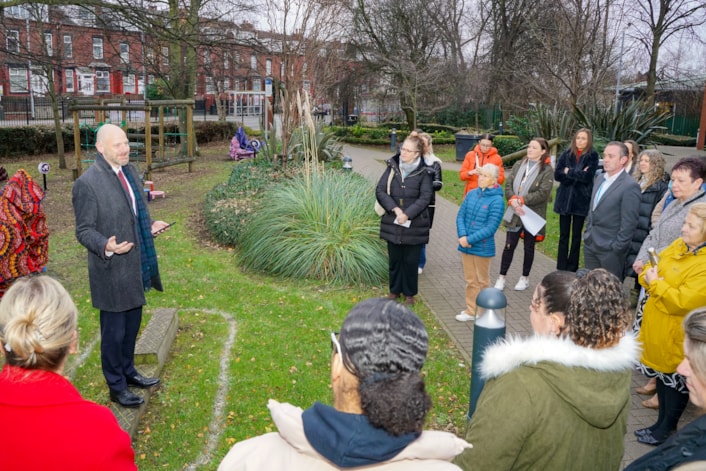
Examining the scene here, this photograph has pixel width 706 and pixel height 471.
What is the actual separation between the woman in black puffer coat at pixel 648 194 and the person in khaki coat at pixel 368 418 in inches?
216

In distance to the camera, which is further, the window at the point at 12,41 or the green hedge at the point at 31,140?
the green hedge at the point at 31,140

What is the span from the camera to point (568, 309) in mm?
2314

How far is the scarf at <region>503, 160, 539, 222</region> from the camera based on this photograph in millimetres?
7250

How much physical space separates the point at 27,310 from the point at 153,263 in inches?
94.6

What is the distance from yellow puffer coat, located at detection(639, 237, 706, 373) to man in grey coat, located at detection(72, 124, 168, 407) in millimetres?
3634

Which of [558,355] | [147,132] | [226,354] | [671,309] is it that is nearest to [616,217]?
[671,309]

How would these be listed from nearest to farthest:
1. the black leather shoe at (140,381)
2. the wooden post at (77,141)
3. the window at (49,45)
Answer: the black leather shoe at (140,381)
the wooden post at (77,141)
the window at (49,45)

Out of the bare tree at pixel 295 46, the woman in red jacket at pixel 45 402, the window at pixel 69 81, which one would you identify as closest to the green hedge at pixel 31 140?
the bare tree at pixel 295 46

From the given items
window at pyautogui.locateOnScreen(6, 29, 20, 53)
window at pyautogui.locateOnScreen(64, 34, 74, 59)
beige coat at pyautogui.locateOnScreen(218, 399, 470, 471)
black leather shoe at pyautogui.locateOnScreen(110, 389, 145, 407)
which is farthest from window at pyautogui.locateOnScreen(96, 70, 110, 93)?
beige coat at pyautogui.locateOnScreen(218, 399, 470, 471)

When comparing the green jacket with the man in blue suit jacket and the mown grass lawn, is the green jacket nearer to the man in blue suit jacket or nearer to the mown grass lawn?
the mown grass lawn

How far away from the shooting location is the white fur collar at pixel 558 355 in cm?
221

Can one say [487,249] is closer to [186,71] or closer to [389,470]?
[389,470]

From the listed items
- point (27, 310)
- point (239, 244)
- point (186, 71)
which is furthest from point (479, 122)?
point (27, 310)

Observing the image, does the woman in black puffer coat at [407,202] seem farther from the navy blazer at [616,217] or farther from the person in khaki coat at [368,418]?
the person in khaki coat at [368,418]
